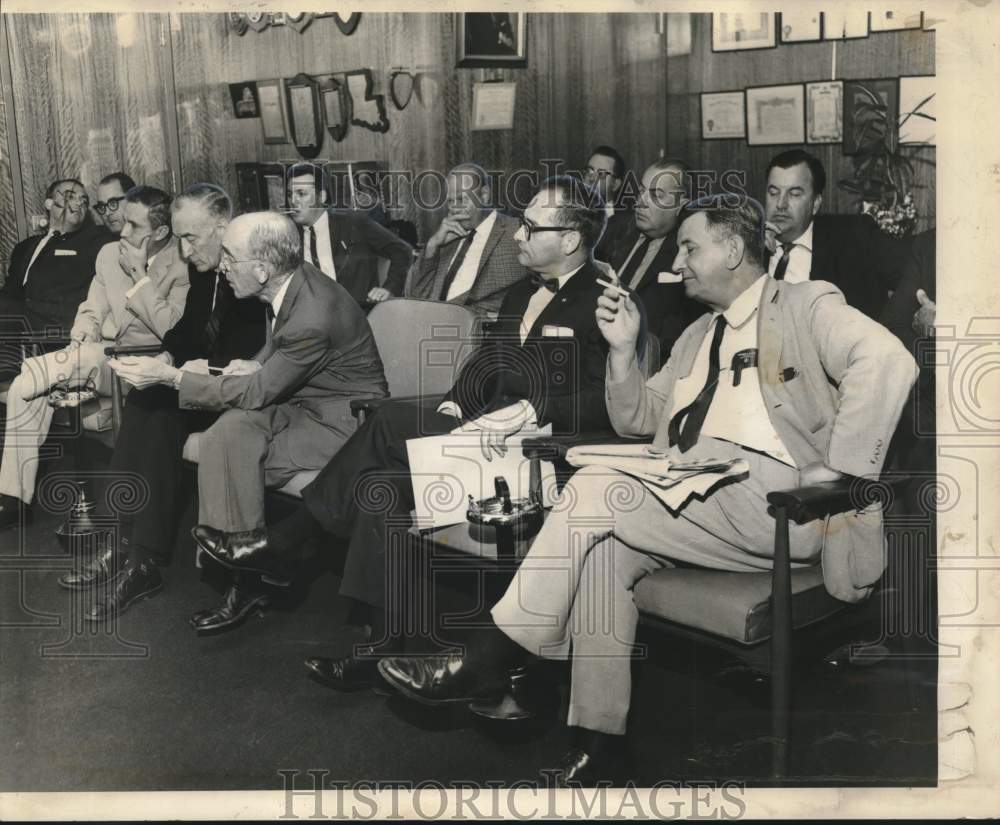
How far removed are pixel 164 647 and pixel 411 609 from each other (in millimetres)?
823

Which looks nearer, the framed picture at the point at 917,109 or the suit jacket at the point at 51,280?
the framed picture at the point at 917,109

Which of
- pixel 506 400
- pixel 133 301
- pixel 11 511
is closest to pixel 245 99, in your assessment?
→ pixel 133 301

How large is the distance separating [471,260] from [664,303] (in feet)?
2.14

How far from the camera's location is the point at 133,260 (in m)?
3.89

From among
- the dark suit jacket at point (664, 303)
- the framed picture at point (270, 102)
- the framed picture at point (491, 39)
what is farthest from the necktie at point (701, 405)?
the framed picture at point (270, 102)

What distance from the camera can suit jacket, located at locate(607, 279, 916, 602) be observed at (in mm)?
3406

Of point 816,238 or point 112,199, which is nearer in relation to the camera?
point 816,238

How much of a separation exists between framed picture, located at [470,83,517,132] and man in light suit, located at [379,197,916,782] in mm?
662

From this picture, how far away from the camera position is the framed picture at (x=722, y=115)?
3.62m

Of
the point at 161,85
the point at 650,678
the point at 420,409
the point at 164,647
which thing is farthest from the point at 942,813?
the point at 161,85

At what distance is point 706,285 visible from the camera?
11.7 ft

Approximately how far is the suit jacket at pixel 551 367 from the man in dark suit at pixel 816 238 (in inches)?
23.0

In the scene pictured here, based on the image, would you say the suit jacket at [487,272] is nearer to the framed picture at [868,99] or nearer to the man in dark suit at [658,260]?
the man in dark suit at [658,260]

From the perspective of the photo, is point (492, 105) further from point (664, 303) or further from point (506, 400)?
point (506, 400)
